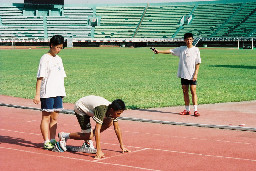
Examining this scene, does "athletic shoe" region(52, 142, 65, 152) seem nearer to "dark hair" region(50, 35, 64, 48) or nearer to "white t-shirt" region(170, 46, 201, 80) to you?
"dark hair" region(50, 35, 64, 48)

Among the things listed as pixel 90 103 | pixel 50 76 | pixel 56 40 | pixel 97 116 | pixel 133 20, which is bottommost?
pixel 97 116

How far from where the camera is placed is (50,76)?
838 cm

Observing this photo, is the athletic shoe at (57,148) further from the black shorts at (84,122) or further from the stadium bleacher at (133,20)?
the stadium bleacher at (133,20)

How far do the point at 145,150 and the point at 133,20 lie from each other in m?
114

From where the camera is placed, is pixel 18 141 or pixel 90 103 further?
pixel 18 141

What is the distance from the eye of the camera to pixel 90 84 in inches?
894

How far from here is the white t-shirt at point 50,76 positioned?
27.2 ft

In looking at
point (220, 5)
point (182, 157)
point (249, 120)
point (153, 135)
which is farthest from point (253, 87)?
point (220, 5)

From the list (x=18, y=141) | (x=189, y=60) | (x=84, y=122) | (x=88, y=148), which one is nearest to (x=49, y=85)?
(x=84, y=122)

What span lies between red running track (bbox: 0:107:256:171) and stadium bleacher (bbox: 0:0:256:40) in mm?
97496

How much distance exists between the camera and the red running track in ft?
23.7

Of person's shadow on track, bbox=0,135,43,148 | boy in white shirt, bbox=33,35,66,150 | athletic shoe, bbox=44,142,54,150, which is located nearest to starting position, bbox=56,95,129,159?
athletic shoe, bbox=44,142,54,150

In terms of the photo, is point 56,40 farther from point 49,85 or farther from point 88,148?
point 88,148

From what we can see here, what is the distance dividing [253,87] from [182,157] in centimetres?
1394
